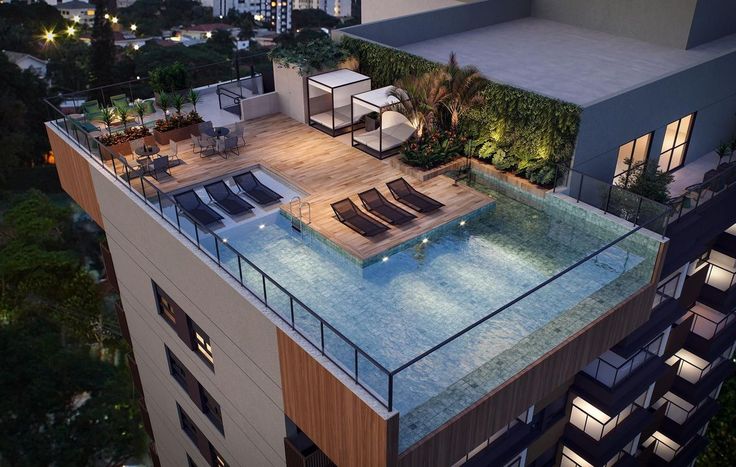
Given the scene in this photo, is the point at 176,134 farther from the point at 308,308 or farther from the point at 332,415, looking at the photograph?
the point at 332,415

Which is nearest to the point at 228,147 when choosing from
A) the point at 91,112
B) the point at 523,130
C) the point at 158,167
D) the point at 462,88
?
the point at 158,167

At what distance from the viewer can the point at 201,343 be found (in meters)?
14.8

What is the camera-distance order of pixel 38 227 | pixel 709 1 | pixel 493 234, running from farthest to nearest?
pixel 38 227 < pixel 709 1 < pixel 493 234

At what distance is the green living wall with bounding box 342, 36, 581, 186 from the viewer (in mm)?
16062

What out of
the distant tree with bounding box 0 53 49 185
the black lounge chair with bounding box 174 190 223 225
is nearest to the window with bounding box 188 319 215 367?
the black lounge chair with bounding box 174 190 223 225

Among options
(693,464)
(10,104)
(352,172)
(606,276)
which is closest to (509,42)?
(352,172)

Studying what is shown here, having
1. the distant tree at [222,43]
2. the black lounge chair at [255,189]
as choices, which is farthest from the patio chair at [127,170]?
the distant tree at [222,43]

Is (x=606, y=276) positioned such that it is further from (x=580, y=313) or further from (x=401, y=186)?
(x=401, y=186)

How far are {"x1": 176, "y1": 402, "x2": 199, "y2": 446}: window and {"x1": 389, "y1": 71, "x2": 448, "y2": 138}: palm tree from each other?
1015 cm

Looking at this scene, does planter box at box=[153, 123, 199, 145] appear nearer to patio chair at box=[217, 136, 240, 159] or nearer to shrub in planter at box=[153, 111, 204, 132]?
shrub in planter at box=[153, 111, 204, 132]

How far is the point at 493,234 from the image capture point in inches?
592

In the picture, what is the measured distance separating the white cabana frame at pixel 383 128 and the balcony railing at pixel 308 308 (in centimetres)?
655

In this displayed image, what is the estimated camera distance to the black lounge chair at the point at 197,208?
1478 centimetres

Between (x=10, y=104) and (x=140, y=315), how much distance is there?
119ft
